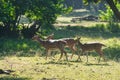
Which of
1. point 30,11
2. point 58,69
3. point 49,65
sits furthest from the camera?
point 30,11

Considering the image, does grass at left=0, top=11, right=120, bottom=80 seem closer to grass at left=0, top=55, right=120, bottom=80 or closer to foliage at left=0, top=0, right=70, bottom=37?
grass at left=0, top=55, right=120, bottom=80

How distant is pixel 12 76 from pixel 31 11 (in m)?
18.4

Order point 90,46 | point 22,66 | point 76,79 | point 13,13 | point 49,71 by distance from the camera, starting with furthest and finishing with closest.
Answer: point 13,13 < point 90,46 < point 22,66 < point 49,71 < point 76,79

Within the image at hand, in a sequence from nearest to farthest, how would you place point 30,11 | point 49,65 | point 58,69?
point 58,69, point 49,65, point 30,11

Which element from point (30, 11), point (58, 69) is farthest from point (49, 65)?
point (30, 11)

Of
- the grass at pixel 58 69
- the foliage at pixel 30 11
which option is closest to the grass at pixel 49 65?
the grass at pixel 58 69

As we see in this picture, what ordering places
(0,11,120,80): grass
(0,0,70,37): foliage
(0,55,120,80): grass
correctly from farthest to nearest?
1. (0,0,70,37): foliage
2. (0,11,120,80): grass
3. (0,55,120,80): grass

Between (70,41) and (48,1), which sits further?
(48,1)

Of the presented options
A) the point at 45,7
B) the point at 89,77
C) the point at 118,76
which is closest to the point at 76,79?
the point at 89,77

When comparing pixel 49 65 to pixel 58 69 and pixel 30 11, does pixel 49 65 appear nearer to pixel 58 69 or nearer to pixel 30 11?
pixel 58 69

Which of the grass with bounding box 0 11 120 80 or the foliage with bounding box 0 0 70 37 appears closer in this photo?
the grass with bounding box 0 11 120 80

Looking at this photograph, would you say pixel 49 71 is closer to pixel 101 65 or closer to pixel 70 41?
pixel 101 65

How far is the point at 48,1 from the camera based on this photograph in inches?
1409

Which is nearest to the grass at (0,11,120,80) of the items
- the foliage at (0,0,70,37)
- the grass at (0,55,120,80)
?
the grass at (0,55,120,80)
